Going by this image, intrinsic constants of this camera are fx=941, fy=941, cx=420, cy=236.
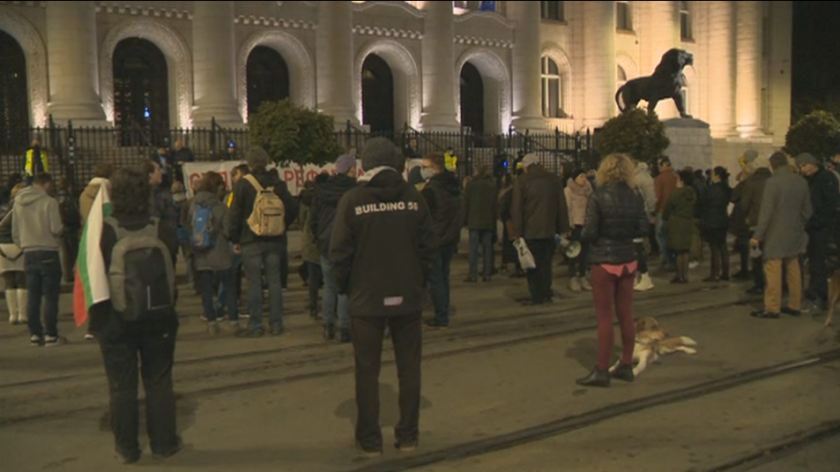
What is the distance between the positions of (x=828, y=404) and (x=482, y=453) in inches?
122

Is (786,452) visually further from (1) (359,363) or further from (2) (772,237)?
(2) (772,237)

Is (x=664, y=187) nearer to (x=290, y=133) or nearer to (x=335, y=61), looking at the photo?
(x=290, y=133)

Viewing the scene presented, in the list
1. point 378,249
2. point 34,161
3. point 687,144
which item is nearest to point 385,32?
point 687,144

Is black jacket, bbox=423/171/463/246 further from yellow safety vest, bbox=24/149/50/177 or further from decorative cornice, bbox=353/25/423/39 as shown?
decorative cornice, bbox=353/25/423/39

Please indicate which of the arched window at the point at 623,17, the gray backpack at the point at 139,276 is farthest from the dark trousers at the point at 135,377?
the arched window at the point at 623,17

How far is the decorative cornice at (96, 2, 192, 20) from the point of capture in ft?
84.5

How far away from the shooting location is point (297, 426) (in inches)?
272

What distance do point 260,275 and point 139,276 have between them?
4.29 meters

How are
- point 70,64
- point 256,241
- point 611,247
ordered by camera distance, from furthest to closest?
point 70,64, point 256,241, point 611,247

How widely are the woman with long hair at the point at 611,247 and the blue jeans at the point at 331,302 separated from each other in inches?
112

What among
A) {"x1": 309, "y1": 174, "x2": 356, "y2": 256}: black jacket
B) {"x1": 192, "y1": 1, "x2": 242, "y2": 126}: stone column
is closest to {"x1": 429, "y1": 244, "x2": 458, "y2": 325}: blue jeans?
{"x1": 309, "y1": 174, "x2": 356, "y2": 256}: black jacket

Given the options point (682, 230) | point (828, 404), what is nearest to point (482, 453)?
point (828, 404)

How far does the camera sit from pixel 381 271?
19.9 ft

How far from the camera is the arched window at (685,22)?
42450 mm
